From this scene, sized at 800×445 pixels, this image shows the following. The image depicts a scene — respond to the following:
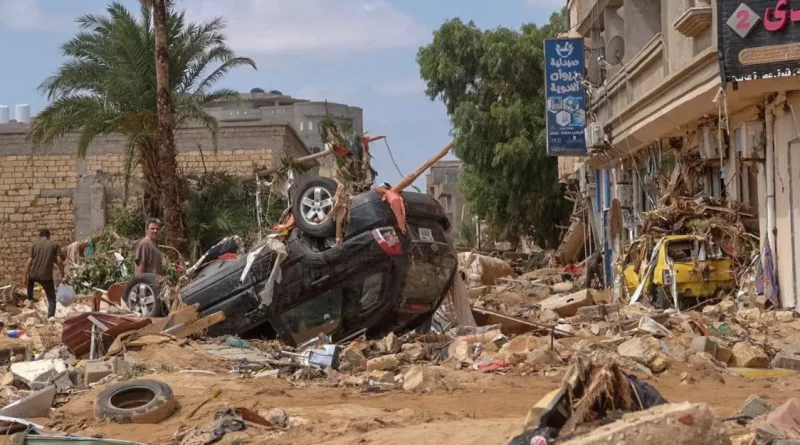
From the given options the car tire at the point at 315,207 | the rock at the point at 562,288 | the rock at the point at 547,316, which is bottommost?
the rock at the point at 562,288

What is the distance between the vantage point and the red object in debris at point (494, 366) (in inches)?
416

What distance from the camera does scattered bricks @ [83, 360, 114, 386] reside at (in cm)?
1077

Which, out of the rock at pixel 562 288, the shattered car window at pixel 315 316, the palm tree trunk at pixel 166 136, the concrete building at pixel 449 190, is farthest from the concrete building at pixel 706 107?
the concrete building at pixel 449 190

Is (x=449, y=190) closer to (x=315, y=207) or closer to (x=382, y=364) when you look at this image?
(x=315, y=207)

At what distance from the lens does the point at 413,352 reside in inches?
458

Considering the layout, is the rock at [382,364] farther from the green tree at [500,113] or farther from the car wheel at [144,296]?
the green tree at [500,113]

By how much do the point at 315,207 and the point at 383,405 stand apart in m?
4.25

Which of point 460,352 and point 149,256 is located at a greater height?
point 149,256

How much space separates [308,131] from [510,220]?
2754 cm

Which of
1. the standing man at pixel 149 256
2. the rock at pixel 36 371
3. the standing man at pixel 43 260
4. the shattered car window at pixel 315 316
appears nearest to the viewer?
the rock at pixel 36 371

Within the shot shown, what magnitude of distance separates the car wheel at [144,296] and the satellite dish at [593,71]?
1392 cm

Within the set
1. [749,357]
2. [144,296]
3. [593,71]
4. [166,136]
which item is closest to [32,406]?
[144,296]

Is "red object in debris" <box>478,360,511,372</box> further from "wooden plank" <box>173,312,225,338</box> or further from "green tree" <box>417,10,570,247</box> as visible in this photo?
"green tree" <box>417,10,570,247</box>

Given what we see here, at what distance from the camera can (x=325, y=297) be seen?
12.9 m
